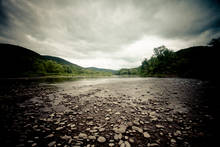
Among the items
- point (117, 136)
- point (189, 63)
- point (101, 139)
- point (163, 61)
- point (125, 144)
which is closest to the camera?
point (125, 144)

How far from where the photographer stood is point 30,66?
6656 cm

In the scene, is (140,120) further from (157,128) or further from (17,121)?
(17,121)

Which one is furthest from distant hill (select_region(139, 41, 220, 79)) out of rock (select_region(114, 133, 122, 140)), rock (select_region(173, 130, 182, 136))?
rock (select_region(114, 133, 122, 140))

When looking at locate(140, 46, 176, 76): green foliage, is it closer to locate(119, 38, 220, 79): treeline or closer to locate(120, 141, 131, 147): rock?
locate(119, 38, 220, 79): treeline

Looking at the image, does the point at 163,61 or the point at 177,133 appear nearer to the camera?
the point at 177,133

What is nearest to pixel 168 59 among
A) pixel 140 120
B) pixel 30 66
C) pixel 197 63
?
pixel 197 63

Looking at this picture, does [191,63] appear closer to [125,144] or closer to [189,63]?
[189,63]

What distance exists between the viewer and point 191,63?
40.3 m

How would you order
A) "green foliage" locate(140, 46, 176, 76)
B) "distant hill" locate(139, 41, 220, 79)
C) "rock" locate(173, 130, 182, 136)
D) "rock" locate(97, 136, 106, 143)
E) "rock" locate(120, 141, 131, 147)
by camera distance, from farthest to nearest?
1. "green foliage" locate(140, 46, 176, 76)
2. "distant hill" locate(139, 41, 220, 79)
3. "rock" locate(173, 130, 182, 136)
4. "rock" locate(97, 136, 106, 143)
5. "rock" locate(120, 141, 131, 147)

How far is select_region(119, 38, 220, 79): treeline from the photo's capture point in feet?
95.9

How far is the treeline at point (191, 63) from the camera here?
29216 millimetres

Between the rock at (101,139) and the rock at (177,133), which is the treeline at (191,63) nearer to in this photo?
the rock at (177,133)

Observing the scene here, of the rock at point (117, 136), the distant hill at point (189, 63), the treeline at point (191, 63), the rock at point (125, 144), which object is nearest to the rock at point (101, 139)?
the rock at point (117, 136)

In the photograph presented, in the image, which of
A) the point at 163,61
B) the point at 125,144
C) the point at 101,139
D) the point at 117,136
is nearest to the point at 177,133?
the point at 125,144
